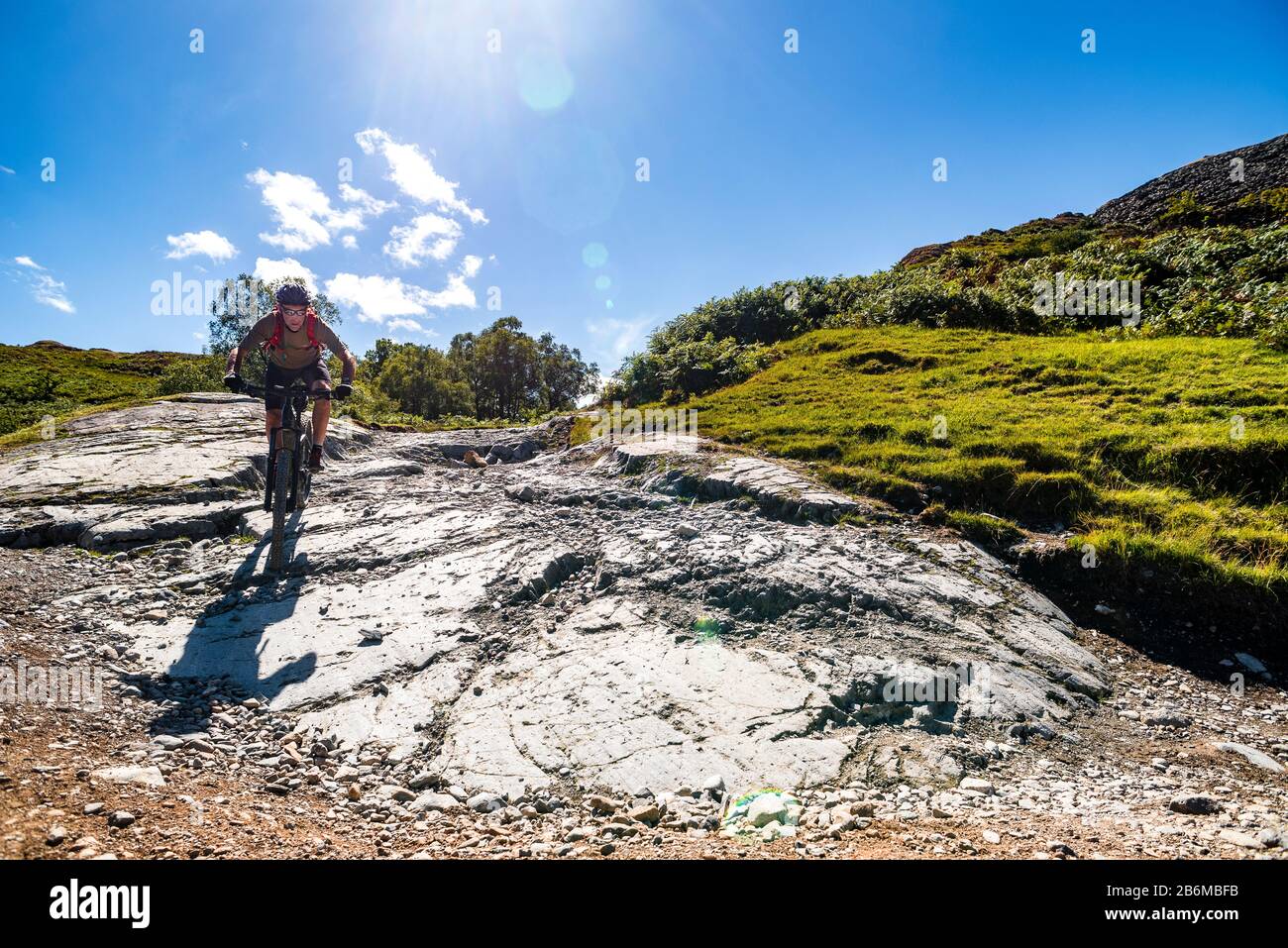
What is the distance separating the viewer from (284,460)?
8.05 m

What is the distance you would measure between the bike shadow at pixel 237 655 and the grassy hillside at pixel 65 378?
13.8 m

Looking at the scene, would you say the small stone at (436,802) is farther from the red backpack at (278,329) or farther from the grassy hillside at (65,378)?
the grassy hillside at (65,378)

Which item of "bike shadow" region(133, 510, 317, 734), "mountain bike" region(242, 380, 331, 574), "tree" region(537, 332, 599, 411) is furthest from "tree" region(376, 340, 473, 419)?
"bike shadow" region(133, 510, 317, 734)

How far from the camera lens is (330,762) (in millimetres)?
4004

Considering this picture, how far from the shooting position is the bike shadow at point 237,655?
4.62m

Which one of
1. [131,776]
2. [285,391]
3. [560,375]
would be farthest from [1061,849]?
[560,375]

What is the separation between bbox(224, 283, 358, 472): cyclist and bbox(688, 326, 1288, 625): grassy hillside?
871cm

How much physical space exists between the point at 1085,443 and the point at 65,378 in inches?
4000

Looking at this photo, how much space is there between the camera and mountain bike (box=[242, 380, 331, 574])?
24.9 feet

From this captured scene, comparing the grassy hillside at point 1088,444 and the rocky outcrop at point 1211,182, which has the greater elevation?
the rocky outcrop at point 1211,182

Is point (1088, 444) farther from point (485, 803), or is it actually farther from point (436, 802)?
point (436, 802)

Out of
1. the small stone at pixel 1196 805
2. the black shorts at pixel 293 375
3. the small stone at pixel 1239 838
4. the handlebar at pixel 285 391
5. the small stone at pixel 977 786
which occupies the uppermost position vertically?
the black shorts at pixel 293 375

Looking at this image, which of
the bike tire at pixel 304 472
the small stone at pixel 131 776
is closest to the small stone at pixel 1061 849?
the small stone at pixel 131 776

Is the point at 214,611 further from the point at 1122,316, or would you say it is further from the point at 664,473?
the point at 1122,316
